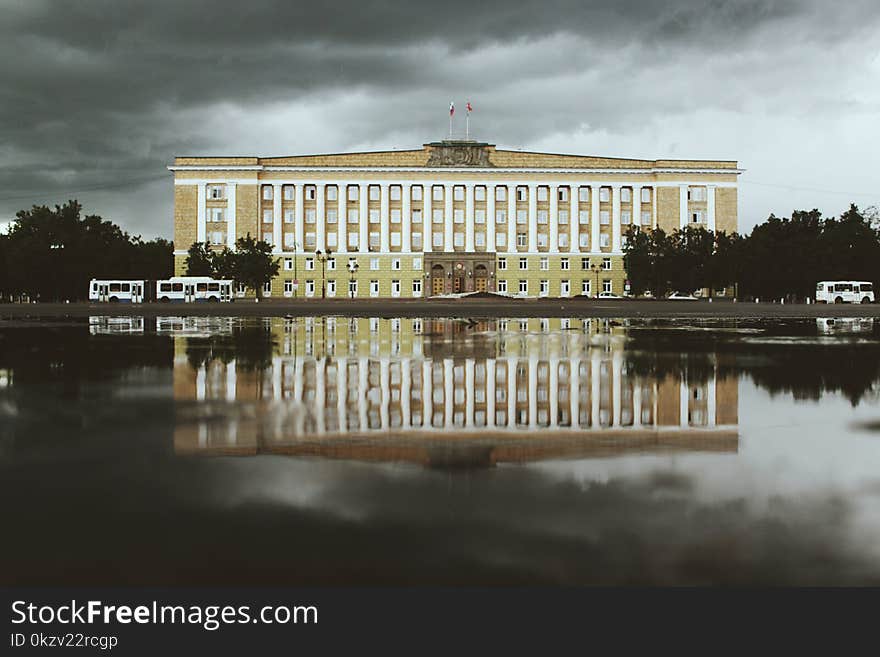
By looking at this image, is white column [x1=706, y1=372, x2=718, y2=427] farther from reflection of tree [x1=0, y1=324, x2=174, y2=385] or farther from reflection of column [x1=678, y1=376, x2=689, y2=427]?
reflection of tree [x1=0, y1=324, x2=174, y2=385]

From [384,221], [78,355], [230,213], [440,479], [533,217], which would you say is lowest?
[440,479]

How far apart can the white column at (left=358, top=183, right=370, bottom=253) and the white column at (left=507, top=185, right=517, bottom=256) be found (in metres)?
17.7

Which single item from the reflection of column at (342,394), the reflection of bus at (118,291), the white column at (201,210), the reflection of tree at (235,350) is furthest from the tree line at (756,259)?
the reflection of column at (342,394)

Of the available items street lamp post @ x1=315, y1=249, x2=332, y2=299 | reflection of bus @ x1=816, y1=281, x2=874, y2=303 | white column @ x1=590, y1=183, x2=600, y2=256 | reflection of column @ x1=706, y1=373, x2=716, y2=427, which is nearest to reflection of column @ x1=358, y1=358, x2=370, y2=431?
reflection of column @ x1=706, y1=373, x2=716, y2=427

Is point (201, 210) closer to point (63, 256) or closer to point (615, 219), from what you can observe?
point (63, 256)

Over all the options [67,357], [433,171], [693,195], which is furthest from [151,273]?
[67,357]

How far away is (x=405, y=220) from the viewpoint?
105 m

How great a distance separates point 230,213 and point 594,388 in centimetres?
9820

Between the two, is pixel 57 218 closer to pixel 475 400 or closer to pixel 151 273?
pixel 151 273

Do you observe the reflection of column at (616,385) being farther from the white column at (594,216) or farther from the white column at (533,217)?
the white column at (594,216)

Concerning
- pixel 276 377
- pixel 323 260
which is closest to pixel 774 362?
pixel 276 377

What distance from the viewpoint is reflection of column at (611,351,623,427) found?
790cm

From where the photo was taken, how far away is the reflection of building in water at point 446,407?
6.55 metres

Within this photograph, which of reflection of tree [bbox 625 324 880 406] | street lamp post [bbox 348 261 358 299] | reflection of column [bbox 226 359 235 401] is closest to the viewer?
reflection of column [bbox 226 359 235 401]
